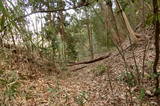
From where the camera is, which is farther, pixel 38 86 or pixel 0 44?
pixel 38 86

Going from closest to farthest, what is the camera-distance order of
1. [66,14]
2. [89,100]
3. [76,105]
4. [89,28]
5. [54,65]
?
[76,105] → [89,100] → [54,65] → [66,14] → [89,28]

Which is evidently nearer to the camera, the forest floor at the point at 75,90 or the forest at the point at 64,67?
the forest at the point at 64,67

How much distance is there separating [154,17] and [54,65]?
549 cm

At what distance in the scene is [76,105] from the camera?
353cm

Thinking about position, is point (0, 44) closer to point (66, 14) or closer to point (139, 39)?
point (139, 39)

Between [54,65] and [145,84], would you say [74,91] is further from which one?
[54,65]

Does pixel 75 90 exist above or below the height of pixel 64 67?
below

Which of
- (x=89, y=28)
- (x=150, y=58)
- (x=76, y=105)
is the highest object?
(x=89, y=28)

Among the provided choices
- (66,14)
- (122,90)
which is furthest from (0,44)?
(66,14)

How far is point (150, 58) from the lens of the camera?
4883mm

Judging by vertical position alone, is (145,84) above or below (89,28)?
below

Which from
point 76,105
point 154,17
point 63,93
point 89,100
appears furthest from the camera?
point 63,93

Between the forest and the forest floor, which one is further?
the forest floor

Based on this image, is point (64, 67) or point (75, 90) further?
point (64, 67)
